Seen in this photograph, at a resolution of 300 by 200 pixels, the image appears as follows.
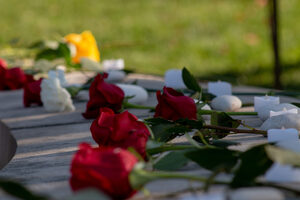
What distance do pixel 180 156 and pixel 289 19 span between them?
16.1 ft

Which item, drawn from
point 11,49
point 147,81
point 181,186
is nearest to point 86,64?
point 147,81

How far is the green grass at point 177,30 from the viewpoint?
4555mm

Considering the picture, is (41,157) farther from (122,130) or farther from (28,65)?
(28,65)

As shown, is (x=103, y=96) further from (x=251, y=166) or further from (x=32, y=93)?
(x=251, y=166)

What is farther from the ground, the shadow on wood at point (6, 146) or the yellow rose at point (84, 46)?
the yellow rose at point (84, 46)

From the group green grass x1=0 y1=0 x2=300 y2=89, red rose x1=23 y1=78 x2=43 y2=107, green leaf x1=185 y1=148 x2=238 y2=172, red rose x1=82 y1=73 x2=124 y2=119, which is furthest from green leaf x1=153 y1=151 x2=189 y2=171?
green grass x1=0 y1=0 x2=300 y2=89

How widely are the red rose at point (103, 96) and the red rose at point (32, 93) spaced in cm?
29

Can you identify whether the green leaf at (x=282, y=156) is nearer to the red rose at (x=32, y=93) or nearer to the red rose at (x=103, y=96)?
the red rose at (x=103, y=96)

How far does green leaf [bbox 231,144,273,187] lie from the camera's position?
554 millimetres

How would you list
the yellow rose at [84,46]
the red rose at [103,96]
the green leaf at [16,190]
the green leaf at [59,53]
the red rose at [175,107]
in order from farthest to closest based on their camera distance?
the yellow rose at [84,46], the green leaf at [59,53], the red rose at [103,96], the red rose at [175,107], the green leaf at [16,190]

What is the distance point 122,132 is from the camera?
0.68 meters

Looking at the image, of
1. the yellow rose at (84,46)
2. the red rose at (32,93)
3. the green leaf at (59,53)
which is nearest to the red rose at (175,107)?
the red rose at (32,93)

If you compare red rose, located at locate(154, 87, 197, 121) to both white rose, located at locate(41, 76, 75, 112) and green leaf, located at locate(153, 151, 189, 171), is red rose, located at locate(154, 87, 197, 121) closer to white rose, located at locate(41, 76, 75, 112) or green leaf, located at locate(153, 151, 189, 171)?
green leaf, located at locate(153, 151, 189, 171)

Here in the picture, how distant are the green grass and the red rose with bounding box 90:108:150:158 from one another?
3.35 meters
